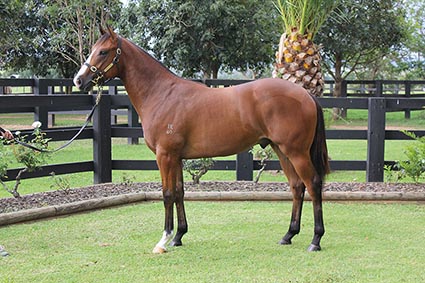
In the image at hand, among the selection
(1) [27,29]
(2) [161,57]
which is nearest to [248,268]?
(2) [161,57]

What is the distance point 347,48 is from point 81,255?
58.7 feet

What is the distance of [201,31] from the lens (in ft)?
62.7

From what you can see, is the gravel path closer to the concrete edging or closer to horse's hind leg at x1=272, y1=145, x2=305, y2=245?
the concrete edging

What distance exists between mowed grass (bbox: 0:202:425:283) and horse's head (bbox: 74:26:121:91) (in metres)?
1.54

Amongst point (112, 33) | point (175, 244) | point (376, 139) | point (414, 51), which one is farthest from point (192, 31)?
point (414, 51)

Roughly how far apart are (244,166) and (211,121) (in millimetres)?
3234

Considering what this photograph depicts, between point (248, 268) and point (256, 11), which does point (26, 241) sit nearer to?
point (248, 268)

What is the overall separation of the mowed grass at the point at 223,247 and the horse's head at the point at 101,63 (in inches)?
60.5

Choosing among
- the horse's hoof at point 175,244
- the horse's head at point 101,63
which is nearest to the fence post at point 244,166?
the horse's hoof at point 175,244

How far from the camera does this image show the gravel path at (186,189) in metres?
7.37

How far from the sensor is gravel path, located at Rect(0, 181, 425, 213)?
737 cm

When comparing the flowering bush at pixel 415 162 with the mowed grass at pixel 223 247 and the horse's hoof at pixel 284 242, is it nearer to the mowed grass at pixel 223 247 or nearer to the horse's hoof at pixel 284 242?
the mowed grass at pixel 223 247

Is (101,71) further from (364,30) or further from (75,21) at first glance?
(364,30)

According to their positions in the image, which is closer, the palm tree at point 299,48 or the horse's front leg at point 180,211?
the horse's front leg at point 180,211
